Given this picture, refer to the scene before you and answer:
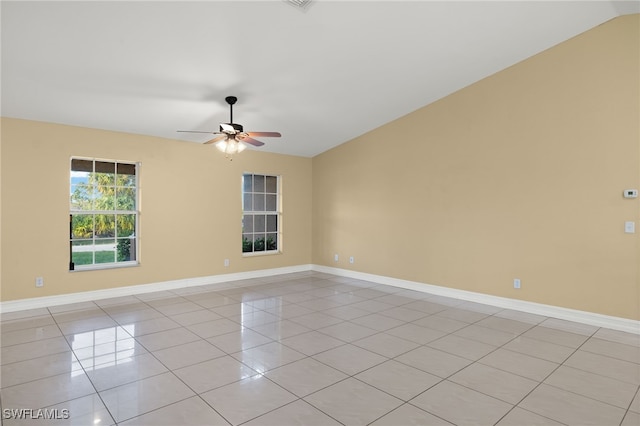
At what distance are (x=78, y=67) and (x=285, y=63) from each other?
6.77 feet

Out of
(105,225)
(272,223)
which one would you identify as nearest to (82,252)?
(105,225)

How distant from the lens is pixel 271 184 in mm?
7180

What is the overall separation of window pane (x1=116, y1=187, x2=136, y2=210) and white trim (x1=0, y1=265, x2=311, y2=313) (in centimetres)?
121

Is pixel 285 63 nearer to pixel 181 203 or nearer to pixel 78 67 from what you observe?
pixel 78 67

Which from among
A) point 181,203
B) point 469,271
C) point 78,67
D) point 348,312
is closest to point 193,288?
point 181,203

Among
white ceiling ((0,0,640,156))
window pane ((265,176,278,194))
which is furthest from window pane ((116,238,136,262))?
window pane ((265,176,278,194))

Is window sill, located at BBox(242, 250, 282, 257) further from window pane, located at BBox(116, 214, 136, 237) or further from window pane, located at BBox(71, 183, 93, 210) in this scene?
window pane, located at BBox(71, 183, 93, 210)

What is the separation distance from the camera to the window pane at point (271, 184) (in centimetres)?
714

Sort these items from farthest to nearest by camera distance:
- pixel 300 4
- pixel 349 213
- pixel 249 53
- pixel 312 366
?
pixel 349 213 < pixel 249 53 < pixel 300 4 < pixel 312 366

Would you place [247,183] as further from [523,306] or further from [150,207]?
[523,306]

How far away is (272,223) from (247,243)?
68cm

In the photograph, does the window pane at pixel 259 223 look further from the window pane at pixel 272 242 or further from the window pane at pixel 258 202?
the window pane at pixel 272 242

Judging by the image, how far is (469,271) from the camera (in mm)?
5016

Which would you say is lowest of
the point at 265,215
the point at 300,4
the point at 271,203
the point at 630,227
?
the point at 630,227
